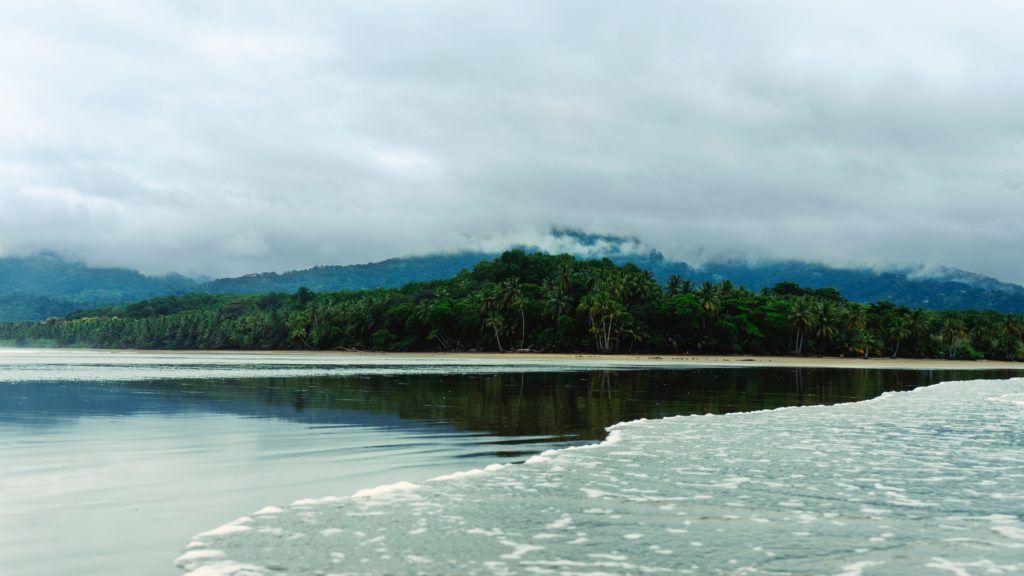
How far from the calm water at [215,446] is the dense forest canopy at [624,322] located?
284 feet

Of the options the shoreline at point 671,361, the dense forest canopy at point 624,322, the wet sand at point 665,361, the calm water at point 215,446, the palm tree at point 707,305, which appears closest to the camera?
the calm water at point 215,446

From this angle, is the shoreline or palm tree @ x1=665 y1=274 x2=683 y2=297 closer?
the shoreline

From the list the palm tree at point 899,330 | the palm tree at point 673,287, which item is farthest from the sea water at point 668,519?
the palm tree at point 899,330

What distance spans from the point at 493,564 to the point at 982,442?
15.9 meters

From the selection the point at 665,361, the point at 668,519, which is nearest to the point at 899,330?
the point at 665,361

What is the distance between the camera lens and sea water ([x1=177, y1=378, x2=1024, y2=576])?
821 cm

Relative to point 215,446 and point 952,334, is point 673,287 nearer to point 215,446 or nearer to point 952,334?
point 952,334

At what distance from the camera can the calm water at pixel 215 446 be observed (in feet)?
30.2

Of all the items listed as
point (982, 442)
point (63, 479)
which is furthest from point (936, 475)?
point (63, 479)

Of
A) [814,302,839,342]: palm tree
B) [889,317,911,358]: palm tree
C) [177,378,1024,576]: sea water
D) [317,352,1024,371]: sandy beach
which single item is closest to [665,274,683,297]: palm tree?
[814,302,839,342]: palm tree

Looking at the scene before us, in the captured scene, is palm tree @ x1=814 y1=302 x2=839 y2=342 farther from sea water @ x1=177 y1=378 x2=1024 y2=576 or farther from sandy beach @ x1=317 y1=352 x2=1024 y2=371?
sea water @ x1=177 y1=378 x2=1024 y2=576

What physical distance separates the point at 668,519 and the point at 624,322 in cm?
11012

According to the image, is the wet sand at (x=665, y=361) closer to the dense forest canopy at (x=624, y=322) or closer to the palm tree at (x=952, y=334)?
the dense forest canopy at (x=624, y=322)

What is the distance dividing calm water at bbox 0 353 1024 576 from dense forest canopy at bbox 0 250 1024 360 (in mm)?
86711
